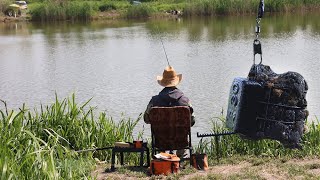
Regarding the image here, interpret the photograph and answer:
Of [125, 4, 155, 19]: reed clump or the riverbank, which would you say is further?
[125, 4, 155, 19]: reed clump

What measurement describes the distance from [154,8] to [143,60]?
17740 mm

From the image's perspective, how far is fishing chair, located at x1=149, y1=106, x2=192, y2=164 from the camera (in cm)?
461

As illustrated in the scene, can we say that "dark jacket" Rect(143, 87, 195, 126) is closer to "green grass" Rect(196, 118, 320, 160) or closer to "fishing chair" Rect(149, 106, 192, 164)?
"fishing chair" Rect(149, 106, 192, 164)

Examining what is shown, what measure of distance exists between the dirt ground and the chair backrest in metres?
0.28

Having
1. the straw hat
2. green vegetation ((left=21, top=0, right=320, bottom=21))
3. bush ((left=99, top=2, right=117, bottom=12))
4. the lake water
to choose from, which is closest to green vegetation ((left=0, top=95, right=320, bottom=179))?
the straw hat

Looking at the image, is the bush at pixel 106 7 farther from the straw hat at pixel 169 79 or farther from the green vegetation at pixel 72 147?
the straw hat at pixel 169 79

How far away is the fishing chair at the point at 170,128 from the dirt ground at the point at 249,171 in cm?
27

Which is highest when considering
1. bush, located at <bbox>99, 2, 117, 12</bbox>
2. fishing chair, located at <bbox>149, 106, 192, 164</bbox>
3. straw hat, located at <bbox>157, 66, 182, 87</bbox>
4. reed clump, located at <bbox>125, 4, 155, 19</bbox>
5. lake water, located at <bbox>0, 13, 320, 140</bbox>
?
bush, located at <bbox>99, 2, 117, 12</bbox>

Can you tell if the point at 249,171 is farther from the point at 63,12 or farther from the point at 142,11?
the point at 63,12

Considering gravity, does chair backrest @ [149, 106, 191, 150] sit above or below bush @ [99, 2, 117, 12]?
below

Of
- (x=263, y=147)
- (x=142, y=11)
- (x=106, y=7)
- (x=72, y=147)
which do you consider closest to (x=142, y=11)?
(x=142, y=11)

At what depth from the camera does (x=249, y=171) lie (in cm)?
447

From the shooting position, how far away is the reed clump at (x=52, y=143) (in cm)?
362

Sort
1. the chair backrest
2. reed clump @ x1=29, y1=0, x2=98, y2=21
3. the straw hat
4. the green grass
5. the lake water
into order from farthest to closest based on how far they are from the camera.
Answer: reed clump @ x1=29, y1=0, x2=98, y2=21 → the lake water → the green grass → the straw hat → the chair backrest
